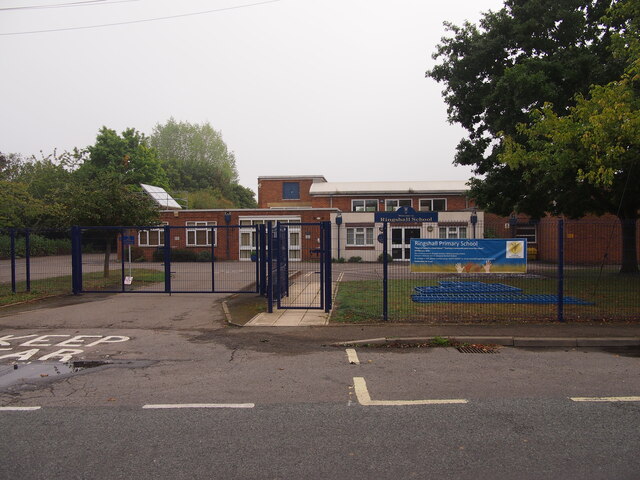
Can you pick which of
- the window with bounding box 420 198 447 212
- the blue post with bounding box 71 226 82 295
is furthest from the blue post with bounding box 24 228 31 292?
the window with bounding box 420 198 447 212

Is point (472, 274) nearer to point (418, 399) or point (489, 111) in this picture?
point (418, 399)

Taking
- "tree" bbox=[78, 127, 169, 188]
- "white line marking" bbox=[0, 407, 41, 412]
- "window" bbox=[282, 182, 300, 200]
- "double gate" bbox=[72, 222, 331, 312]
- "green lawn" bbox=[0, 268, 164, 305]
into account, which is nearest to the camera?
"white line marking" bbox=[0, 407, 41, 412]

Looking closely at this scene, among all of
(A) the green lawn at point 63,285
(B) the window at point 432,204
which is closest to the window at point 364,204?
(B) the window at point 432,204

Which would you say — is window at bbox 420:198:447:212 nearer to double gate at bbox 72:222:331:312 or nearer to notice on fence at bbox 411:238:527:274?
double gate at bbox 72:222:331:312

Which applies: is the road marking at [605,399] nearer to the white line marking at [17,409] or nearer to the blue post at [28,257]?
the white line marking at [17,409]

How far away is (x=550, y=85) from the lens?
16422 millimetres

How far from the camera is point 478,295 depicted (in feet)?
38.9

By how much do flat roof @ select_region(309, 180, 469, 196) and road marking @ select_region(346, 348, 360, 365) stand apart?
104 feet

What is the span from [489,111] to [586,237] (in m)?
10.2

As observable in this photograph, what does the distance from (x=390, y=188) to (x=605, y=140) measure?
2963 cm

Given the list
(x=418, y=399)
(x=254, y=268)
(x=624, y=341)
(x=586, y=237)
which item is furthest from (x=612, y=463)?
(x=254, y=268)

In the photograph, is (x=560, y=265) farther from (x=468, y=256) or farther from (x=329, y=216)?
(x=329, y=216)

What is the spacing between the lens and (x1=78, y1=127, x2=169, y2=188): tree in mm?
47781

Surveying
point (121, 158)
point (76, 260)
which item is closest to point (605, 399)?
point (76, 260)
